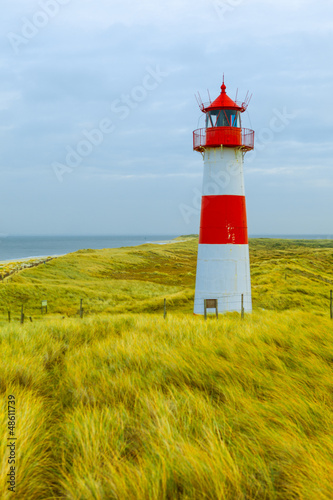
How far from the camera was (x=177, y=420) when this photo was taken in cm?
316

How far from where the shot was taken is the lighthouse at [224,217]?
12680 millimetres

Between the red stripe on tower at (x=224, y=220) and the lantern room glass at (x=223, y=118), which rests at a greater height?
the lantern room glass at (x=223, y=118)

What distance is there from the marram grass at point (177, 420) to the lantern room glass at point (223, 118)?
357 inches

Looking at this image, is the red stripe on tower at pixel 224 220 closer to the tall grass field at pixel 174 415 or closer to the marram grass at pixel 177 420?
the tall grass field at pixel 174 415

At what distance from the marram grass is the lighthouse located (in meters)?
6.95

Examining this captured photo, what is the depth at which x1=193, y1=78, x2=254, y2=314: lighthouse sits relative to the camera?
12.7 m

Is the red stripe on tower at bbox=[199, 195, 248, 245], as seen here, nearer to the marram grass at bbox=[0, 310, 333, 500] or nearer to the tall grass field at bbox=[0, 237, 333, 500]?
the tall grass field at bbox=[0, 237, 333, 500]

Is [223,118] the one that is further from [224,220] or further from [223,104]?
[224,220]

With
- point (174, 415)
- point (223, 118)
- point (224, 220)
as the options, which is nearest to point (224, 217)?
point (224, 220)

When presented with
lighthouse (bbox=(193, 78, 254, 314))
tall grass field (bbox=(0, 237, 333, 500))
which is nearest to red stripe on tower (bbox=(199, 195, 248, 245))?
lighthouse (bbox=(193, 78, 254, 314))

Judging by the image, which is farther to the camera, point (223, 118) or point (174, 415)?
point (223, 118)

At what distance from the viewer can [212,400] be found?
3.69 meters

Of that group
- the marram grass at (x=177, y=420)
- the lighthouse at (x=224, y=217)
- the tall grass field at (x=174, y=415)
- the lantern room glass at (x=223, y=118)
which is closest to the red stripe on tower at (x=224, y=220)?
the lighthouse at (x=224, y=217)

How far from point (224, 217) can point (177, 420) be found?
9951 millimetres
